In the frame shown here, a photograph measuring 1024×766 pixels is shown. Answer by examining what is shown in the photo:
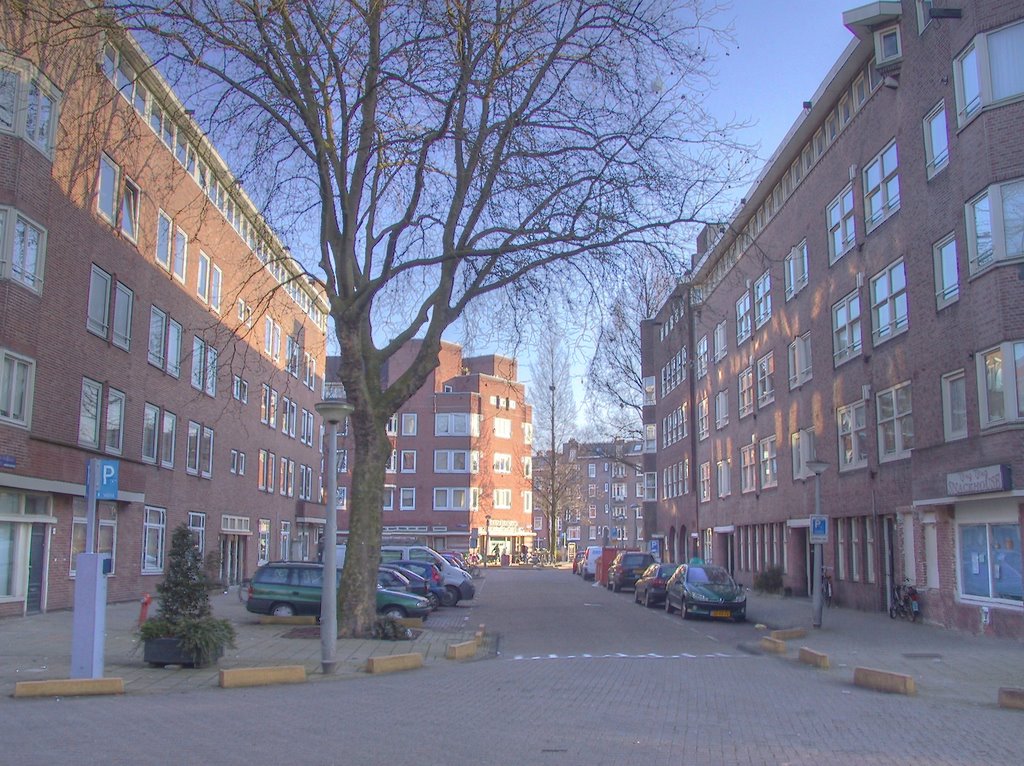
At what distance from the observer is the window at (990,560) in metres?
19.2

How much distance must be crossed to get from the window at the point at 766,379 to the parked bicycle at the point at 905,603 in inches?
533

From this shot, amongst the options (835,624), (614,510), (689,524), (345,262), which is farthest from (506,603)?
(614,510)

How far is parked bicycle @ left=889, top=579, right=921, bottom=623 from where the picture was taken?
23.7m

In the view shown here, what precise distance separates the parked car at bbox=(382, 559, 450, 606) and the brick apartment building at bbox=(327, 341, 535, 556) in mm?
48174

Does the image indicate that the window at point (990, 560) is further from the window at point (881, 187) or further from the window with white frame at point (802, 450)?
the window with white frame at point (802, 450)

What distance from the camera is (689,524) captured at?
5288 cm

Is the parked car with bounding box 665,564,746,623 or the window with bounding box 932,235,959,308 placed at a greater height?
the window with bounding box 932,235,959,308

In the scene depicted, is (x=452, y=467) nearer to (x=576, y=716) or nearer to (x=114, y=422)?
(x=114, y=422)

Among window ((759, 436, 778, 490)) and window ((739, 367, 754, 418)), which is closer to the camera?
window ((759, 436, 778, 490))

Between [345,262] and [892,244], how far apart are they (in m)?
14.5

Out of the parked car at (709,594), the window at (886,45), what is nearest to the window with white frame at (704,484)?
the parked car at (709,594)

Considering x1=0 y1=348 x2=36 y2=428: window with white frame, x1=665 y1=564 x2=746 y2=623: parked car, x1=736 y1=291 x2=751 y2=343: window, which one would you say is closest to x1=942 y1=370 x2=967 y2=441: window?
x1=665 y1=564 x2=746 y2=623: parked car

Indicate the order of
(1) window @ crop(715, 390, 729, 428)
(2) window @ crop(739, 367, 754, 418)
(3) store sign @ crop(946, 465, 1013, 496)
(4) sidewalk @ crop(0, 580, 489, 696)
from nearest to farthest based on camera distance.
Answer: (4) sidewalk @ crop(0, 580, 489, 696)
(3) store sign @ crop(946, 465, 1013, 496)
(2) window @ crop(739, 367, 754, 418)
(1) window @ crop(715, 390, 729, 428)

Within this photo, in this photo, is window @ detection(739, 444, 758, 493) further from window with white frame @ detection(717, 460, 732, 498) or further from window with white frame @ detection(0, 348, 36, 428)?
window with white frame @ detection(0, 348, 36, 428)
